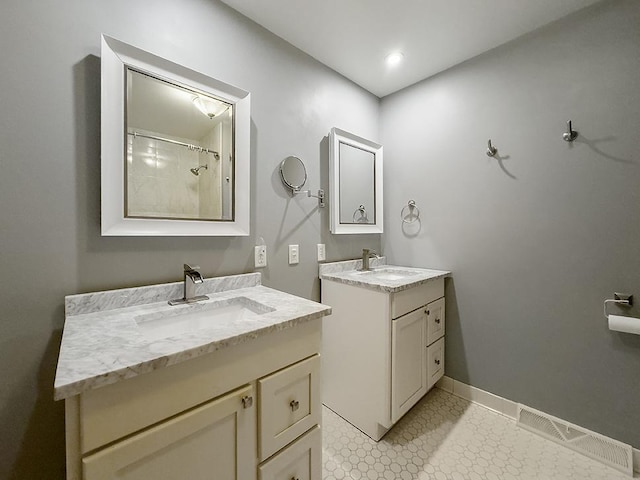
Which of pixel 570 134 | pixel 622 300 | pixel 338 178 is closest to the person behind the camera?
pixel 622 300

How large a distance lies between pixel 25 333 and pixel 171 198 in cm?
67

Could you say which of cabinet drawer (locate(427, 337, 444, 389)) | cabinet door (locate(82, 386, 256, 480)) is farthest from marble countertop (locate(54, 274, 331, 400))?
cabinet drawer (locate(427, 337, 444, 389))

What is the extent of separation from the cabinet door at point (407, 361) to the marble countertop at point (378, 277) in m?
0.19

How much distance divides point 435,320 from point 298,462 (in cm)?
122

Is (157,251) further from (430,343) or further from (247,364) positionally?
(430,343)

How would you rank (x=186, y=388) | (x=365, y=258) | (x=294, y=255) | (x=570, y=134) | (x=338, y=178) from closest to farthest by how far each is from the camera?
(x=186, y=388), (x=570, y=134), (x=294, y=255), (x=338, y=178), (x=365, y=258)

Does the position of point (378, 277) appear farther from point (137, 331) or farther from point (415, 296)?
point (137, 331)

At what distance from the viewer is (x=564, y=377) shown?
144cm

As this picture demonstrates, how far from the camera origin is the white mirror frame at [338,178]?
1.79 meters

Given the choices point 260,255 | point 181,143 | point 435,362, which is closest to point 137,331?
point 260,255

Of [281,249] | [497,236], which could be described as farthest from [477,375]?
[281,249]

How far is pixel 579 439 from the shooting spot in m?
1.36

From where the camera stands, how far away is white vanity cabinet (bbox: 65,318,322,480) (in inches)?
22.6

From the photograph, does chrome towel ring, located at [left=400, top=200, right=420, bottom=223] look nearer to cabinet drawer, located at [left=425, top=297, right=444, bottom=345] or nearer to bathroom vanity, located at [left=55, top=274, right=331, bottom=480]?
cabinet drawer, located at [left=425, top=297, right=444, bottom=345]
